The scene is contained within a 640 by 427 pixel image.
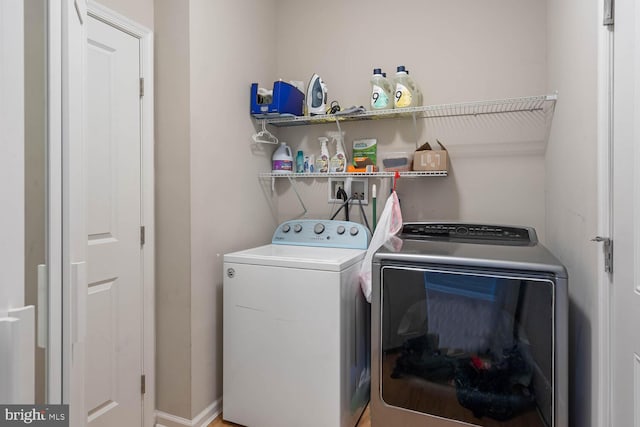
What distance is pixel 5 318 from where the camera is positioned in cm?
56

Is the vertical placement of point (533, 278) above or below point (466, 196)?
below

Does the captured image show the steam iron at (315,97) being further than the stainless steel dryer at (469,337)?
Yes

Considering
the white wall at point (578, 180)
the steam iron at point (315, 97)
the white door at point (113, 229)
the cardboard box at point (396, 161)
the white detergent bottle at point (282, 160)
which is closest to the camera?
the white wall at point (578, 180)

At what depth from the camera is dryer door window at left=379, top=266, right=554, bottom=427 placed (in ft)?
4.14

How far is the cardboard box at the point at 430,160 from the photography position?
2.04 meters

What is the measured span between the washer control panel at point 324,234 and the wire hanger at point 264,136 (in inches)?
22.3

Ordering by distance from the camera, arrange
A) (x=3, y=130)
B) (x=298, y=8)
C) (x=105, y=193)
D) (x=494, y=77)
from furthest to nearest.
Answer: (x=298, y=8), (x=494, y=77), (x=105, y=193), (x=3, y=130)

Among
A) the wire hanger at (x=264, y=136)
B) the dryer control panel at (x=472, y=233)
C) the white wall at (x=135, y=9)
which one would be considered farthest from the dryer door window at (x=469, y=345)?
the white wall at (x=135, y=9)

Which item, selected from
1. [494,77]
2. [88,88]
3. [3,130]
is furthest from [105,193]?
[494,77]

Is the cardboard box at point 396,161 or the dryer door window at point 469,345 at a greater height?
the cardboard box at point 396,161

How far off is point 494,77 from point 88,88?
2.08 meters

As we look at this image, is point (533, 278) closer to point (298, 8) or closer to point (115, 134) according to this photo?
point (115, 134)

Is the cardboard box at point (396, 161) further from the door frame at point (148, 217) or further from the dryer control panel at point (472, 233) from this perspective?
the door frame at point (148, 217)

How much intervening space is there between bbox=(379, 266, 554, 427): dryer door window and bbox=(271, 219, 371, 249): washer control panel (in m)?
0.65
